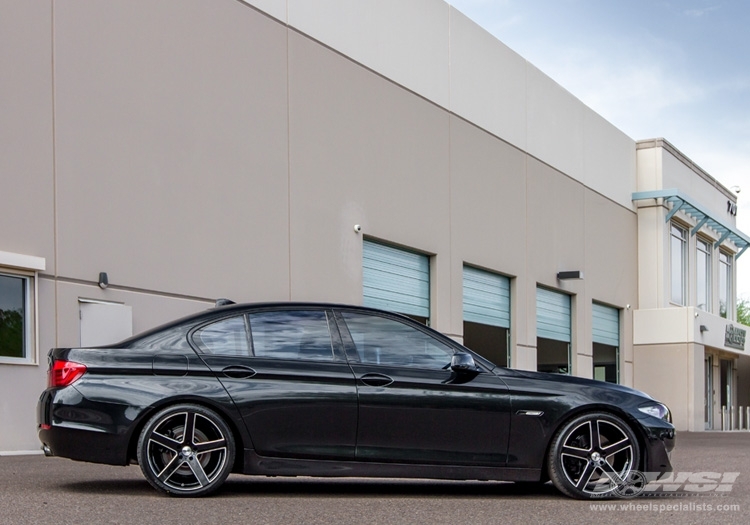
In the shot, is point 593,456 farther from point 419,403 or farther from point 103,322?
point 103,322

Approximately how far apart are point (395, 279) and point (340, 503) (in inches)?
574

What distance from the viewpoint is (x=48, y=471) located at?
9.55 meters

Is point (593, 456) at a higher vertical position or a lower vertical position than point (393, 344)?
lower

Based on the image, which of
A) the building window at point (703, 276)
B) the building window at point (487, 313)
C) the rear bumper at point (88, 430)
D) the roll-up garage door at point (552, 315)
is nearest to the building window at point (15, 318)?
the rear bumper at point (88, 430)

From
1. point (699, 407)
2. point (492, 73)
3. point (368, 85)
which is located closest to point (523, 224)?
point (492, 73)

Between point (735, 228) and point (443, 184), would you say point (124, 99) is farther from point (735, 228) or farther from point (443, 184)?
point (735, 228)

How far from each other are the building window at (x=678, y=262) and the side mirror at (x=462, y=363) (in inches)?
1193

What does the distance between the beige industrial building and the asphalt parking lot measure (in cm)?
541

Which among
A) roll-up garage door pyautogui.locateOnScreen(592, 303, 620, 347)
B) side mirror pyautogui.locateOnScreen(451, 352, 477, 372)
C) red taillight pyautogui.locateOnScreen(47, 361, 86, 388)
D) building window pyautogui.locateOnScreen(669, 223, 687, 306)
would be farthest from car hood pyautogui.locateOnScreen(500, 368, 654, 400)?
building window pyautogui.locateOnScreen(669, 223, 687, 306)

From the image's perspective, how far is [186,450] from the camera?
7051 mm

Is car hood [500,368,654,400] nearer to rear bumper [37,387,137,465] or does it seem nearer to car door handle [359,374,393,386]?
car door handle [359,374,393,386]

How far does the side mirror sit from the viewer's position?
752cm
